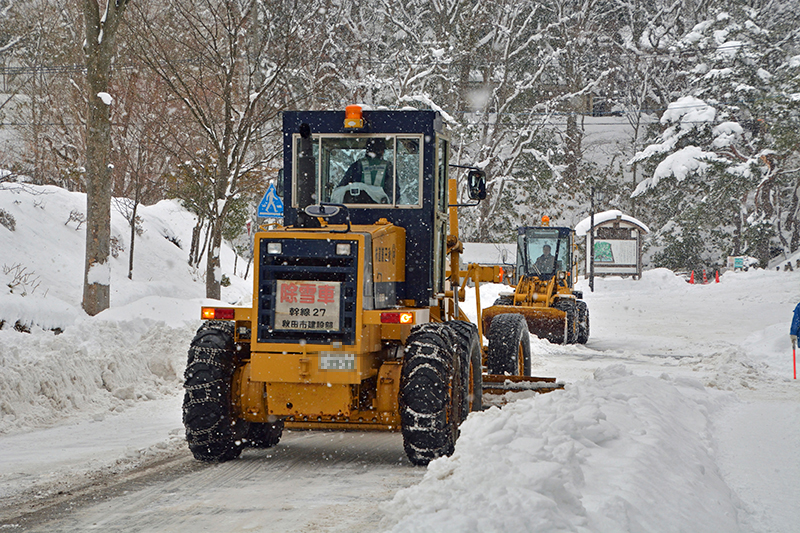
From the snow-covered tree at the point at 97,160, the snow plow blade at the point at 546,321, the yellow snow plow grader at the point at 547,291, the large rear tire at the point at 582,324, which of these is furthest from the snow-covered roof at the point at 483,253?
the snow-covered tree at the point at 97,160

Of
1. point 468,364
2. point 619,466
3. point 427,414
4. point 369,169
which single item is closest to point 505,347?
point 468,364

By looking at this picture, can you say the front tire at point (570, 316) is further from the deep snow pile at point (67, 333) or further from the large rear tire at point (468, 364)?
the large rear tire at point (468, 364)

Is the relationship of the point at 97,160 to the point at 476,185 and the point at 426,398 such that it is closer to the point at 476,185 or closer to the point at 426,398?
the point at 476,185

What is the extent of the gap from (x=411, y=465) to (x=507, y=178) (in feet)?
147

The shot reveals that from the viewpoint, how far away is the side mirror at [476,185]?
9.02m

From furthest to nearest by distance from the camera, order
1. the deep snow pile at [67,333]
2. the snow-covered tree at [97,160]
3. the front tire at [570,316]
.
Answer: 1. the front tire at [570,316]
2. the snow-covered tree at [97,160]
3. the deep snow pile at [67,333]

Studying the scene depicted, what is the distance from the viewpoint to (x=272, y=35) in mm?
21594

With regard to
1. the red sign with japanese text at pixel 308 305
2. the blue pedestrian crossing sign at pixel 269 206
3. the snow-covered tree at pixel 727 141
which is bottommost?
the red sign with japanese text at pixel 308 305

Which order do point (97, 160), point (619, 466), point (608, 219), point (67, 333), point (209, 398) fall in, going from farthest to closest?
point (608, 219), point (97, 160), point (67, 333), point (209, 398), point (619, 466)

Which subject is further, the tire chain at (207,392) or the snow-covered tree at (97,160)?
the snow-covered tree at (97,160)

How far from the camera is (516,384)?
10047 millimetres

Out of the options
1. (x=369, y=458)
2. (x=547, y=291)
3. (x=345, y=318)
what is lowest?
(x=369, y=458)

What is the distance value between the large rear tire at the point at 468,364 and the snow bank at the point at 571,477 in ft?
1.92

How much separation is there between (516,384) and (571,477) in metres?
4.88
